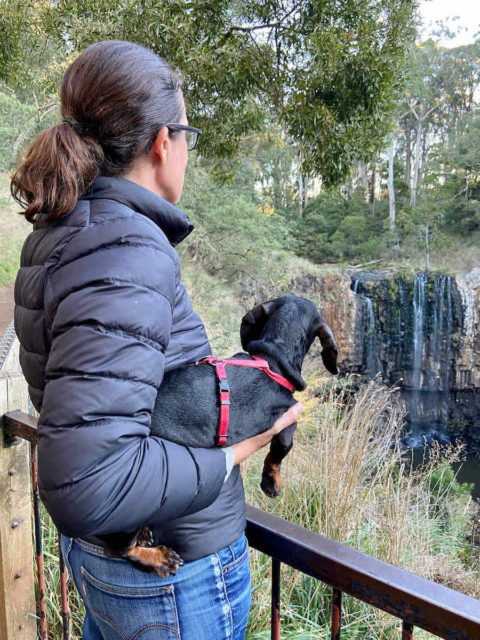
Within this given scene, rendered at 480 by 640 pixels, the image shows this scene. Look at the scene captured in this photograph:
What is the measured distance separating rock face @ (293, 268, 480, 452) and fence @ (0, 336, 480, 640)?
54.9 feet

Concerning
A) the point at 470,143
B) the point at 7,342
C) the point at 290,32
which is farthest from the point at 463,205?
the point at 7,342

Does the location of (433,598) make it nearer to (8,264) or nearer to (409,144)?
(8,264)

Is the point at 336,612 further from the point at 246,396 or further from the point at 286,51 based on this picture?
the point at 286,51

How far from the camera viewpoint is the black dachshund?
3.76 ft

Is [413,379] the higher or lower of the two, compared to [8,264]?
lower

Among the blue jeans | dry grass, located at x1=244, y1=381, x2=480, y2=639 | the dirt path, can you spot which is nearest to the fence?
the blue jeans

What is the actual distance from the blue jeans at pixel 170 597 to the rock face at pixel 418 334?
17465 millimetres

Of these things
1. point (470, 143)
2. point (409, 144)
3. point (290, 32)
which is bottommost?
point (290, 32)

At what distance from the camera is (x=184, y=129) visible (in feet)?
4.03

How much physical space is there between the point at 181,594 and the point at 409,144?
35.5m

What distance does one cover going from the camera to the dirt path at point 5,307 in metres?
7.41

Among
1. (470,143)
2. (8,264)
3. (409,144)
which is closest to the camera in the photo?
(8,264)

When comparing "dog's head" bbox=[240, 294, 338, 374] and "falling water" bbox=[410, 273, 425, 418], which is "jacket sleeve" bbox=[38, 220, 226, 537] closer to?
"dog's head" bbox=[240, 294, 338, 374]

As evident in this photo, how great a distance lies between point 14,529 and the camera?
6.80 feet
